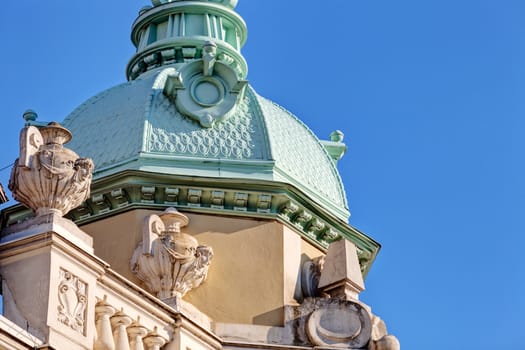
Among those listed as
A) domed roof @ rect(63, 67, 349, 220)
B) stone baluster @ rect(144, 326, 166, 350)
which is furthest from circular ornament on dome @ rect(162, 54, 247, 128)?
stone baluster @ rect(144, 326, 166, 350)

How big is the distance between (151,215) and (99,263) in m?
4.19

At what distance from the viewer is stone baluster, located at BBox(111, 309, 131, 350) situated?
20.6 metres

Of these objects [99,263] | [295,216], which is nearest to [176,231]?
[295,216]

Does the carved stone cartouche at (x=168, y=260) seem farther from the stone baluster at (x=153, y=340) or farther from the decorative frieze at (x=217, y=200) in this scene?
the stone baluster at (x=153, y=340)

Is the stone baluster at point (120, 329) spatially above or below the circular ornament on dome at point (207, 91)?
below

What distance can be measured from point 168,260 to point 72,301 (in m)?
4.15

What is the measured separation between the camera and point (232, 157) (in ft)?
83.9

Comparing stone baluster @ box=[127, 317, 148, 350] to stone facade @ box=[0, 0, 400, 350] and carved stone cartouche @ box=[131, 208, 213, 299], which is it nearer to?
stone facade @ box=[0, 0, 400, 350]

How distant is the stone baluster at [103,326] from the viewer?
2028 cm

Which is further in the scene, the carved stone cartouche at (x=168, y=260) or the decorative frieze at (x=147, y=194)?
the decorative frieze at (x=147, y=194)

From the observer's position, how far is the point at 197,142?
25703 mm

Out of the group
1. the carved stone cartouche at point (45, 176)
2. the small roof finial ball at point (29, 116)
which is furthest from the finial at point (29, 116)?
the carved stone cartouche at point (45, 176)

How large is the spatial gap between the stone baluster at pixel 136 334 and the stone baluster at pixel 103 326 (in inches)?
16.9

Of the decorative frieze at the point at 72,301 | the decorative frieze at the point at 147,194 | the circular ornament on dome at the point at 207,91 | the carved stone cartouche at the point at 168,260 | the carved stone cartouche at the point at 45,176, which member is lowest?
the decorative frieze at the point at 72,301
